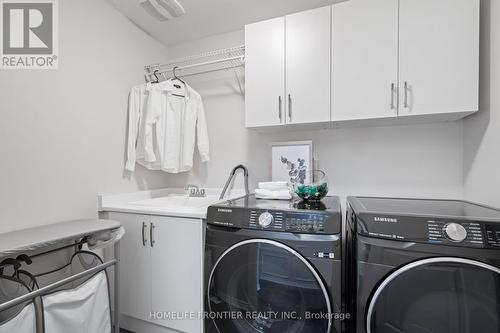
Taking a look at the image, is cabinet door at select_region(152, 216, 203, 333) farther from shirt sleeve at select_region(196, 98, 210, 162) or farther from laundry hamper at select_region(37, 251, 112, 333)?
shirt sleeve at select_region(196, 98, 210, 162)

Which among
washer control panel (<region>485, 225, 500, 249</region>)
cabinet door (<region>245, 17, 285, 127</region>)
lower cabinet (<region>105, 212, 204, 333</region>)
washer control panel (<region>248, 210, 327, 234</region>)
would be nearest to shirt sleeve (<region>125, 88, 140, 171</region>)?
lower cabinet (<region>105, 212, 204, 333</region>)

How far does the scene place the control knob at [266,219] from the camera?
1.12m

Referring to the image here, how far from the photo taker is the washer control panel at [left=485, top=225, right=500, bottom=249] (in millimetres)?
799

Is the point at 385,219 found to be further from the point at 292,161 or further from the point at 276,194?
the point at 292,161

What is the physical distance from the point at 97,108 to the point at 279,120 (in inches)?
54.1

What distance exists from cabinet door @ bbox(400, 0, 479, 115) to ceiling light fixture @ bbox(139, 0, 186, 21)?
1.35 m

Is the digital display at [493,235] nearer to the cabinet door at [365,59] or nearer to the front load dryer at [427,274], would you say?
the front load dryer at [427,274]

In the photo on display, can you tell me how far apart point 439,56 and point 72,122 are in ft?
7.47

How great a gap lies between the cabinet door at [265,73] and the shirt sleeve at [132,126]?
98 cm

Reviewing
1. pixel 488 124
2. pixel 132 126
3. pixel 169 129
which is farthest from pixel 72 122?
pixel 488 124

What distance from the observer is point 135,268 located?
5.25ft

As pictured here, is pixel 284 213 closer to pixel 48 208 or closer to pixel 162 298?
pixel 162 298

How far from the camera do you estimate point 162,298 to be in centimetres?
151

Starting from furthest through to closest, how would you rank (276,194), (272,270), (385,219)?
(276,194) → (272,270) → (385,219)
